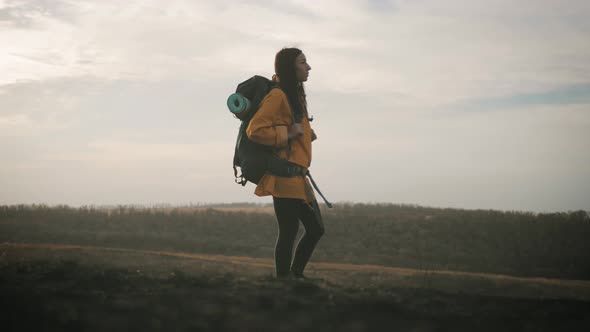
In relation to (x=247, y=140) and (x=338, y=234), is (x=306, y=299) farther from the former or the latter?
(x=338, y=234)

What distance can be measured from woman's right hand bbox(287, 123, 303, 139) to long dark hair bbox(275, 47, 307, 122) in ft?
0.54

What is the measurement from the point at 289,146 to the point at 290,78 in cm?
71

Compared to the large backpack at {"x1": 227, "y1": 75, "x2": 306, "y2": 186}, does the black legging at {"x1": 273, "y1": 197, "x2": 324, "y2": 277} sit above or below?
below

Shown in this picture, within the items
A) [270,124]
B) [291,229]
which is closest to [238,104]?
[270,124]

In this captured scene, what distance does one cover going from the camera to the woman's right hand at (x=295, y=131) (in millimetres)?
5570

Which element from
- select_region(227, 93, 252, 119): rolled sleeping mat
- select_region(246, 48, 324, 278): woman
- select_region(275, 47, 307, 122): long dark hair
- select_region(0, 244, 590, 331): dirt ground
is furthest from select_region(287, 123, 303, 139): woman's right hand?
select_region(0, 244, 590, 331): dirt ground

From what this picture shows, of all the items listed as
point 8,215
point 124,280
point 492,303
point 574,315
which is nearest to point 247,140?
point 124,280

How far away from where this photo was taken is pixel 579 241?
16.4m

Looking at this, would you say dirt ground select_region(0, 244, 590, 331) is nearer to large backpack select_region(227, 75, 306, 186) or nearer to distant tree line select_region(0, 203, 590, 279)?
large backpack select_region(227, 75, 306, 186)

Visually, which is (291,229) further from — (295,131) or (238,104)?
(238,104)

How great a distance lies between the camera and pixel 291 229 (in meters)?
5.66

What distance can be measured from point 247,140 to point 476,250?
38.4 ft

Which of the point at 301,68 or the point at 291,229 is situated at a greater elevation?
the point at 301,68

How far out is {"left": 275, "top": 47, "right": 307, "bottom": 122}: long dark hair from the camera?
19.0 feet
